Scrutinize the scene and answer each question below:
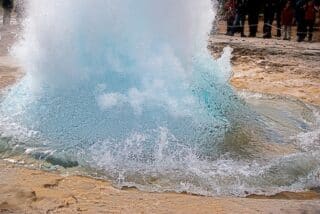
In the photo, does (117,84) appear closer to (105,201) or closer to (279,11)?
(105,201)

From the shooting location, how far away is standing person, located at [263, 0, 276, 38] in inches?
453

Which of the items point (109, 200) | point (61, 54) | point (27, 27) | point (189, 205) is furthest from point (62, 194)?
point (27, 27)

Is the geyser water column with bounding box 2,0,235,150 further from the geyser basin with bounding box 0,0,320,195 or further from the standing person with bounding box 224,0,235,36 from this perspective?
the standing person with bounding box 224,0,235,36

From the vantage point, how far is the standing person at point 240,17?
11709 millimetres

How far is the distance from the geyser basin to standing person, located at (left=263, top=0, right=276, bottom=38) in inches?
256

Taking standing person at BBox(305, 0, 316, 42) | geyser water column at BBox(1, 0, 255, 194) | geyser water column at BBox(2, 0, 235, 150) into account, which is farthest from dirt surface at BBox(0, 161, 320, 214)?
standing person at BBox(305, 0, 316, 42)

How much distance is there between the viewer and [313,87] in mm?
7332

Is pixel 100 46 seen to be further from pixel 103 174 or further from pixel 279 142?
pixel 279 142

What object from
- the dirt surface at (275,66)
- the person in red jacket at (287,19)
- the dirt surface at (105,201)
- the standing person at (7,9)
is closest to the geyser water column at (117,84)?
the dirt surface at (105,201)

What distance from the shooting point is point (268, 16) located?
38.1ft

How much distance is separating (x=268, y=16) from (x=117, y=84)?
303 inches

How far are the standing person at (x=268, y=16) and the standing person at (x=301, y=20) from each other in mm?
690

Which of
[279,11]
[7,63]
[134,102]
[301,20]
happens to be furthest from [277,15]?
[134,102]

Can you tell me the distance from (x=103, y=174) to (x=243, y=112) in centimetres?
190
